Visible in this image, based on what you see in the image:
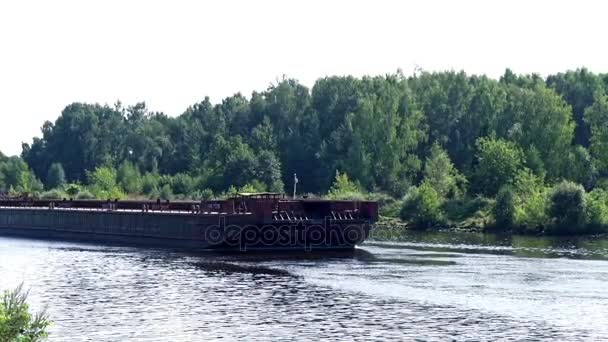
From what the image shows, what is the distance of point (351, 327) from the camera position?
4844 cm

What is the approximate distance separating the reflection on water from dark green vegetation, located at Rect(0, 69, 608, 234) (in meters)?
39.9

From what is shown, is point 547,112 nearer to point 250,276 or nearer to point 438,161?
point 438,161

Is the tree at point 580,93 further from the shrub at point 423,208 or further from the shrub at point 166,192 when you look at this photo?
the shrub at point 166,192

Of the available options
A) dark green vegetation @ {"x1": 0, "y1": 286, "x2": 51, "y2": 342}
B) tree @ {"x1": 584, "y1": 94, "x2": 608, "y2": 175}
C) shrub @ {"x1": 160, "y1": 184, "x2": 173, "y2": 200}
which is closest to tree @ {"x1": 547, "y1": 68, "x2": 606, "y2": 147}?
tree @ {"x1": 584, "y1": 94, "x2": 608, "y2": 175}

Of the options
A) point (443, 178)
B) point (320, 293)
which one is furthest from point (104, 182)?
Answer: point (320, 293)

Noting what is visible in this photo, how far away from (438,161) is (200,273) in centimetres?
8214

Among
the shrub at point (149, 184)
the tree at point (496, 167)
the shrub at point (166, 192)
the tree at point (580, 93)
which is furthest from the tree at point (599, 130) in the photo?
the shrub at point (149, 184)

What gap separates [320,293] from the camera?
59531 millimetres

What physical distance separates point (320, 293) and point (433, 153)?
9906cm

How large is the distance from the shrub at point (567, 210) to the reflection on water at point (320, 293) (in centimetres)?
2380

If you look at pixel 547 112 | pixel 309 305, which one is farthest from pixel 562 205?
pixel 309 305

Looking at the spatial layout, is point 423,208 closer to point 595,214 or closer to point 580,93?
point 595,214

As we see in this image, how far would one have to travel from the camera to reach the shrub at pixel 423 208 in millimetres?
129375

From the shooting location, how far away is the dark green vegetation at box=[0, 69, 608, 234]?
12962 centimetres
